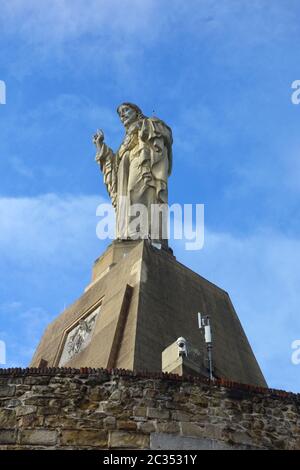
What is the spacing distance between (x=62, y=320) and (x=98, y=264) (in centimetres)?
144

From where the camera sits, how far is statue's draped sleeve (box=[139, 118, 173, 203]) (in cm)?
1738

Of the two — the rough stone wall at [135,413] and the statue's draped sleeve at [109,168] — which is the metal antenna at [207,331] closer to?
the rough stone wall at [135,413]

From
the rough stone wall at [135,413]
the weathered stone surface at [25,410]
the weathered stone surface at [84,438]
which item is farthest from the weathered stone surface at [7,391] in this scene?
the weathered stone surface at [84,438]

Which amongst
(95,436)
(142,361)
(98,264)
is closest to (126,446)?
(95,436)

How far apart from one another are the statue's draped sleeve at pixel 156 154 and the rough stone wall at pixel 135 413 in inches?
324

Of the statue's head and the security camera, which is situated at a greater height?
the statue's head

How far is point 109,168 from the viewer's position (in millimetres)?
18359

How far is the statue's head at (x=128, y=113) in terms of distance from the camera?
18.5 metres

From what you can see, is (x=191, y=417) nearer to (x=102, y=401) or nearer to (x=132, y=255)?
(x=102, y=401)

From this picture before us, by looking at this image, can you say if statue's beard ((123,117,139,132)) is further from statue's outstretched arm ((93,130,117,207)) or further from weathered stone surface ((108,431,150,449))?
weathered stone surface ((108,431,150,449))

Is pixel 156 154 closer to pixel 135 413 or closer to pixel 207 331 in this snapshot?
pixel 207 331

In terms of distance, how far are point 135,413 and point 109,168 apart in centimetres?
1006

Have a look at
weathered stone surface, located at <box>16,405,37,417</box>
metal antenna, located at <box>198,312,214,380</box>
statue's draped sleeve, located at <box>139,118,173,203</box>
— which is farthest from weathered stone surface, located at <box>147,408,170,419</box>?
statue's draped sleeve, located at <box>139,118,173,203</box>

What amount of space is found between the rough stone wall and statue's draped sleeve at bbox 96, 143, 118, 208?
28.7ft
